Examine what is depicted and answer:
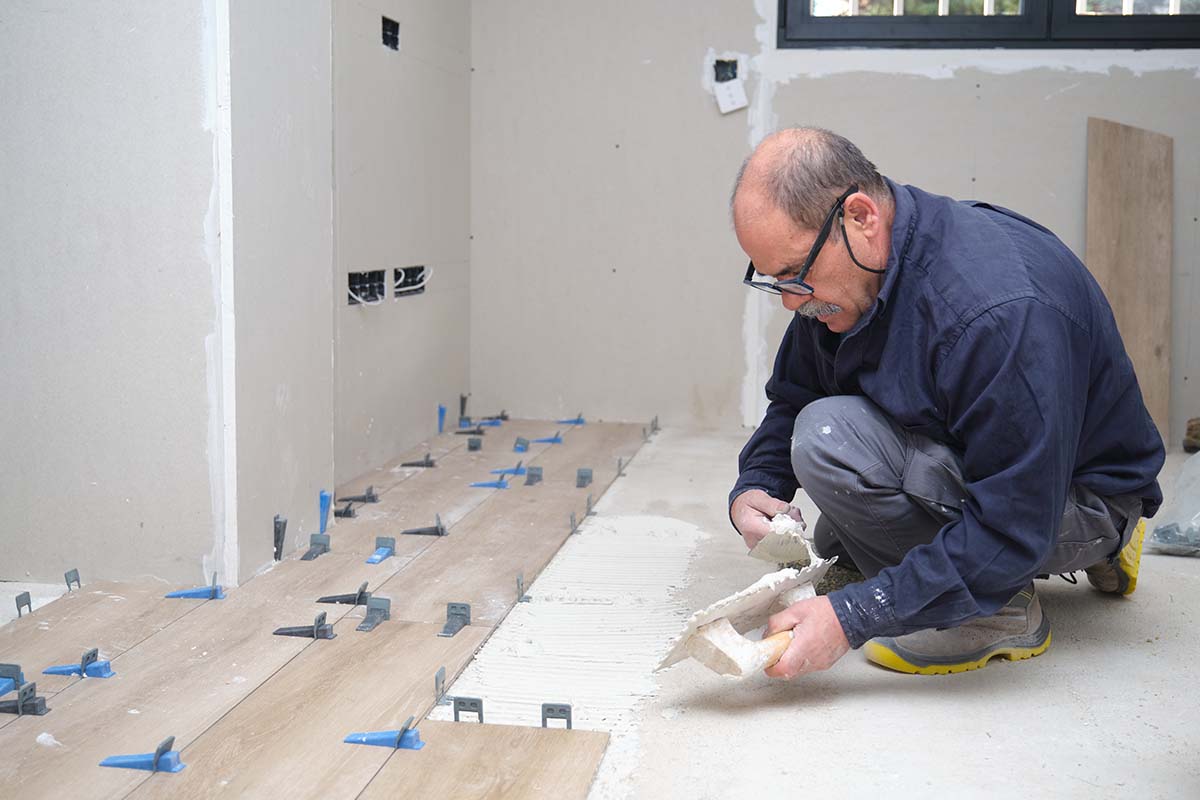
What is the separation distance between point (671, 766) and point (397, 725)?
438 mm

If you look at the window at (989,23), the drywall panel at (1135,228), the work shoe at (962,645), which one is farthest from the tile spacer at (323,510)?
the drywall panel at (1135,228)

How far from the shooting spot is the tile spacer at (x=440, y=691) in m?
1.96

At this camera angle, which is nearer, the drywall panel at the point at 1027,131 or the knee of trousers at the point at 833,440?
A: the knee of trousers at the point at 833,440

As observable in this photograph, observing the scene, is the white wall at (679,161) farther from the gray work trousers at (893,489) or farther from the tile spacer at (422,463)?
the gray work trousers at (893,489)

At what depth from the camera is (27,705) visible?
6.23 ft

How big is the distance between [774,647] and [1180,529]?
150 centimetres

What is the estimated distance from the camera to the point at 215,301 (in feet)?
8.04

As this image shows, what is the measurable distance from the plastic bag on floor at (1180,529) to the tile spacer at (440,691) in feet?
5.89

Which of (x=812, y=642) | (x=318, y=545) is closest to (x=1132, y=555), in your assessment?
(x=812, y=642)

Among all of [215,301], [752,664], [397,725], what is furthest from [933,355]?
[215,301]

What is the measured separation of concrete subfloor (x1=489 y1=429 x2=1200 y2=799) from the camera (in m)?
1.69

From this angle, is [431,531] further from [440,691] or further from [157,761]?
[157,761]

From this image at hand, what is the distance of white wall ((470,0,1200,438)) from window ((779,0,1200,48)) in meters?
0.06

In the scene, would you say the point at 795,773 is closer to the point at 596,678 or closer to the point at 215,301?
the point at 596,678
